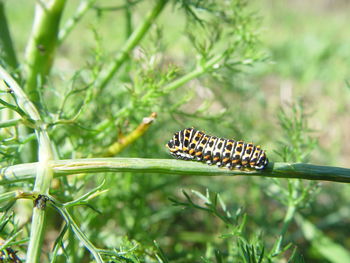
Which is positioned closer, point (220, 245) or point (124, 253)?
point (124, 253)

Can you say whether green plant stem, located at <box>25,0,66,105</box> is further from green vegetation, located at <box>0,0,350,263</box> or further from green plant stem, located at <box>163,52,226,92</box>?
green plant stem, located at <box>163,52,226,92</box>

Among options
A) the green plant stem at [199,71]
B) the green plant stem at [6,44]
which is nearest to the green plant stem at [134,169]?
the green plant stem at [199,71]

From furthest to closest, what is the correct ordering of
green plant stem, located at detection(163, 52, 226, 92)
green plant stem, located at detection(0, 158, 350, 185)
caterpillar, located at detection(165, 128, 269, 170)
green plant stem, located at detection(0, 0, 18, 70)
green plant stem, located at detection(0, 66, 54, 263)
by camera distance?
green plant stem, located at detection(0, 0, 18, 70) → green plant stem, located at detection(163, 52, 226, 92) → caterpillar, located at detection(165, 128, 269, 170) → green plant stem, located at detection(0, 158, 350, 185) → green plant stem, located at detection(0, 66, 54, 263)

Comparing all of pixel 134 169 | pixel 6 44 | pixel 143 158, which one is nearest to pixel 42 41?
pixel 6 44

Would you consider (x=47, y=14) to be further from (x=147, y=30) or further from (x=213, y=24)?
(x=213, y=24)

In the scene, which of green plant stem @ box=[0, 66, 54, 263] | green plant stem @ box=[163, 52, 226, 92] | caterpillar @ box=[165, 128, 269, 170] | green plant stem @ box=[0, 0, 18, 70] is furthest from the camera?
green plant stem @ box=[0, 0, 18, 70]

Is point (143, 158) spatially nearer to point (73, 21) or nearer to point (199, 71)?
point (199, 71)

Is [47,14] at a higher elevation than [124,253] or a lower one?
higher

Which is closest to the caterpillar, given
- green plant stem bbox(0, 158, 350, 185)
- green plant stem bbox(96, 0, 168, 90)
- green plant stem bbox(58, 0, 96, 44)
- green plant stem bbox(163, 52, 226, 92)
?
green plant stem bbox(0, 158, 350, 185)

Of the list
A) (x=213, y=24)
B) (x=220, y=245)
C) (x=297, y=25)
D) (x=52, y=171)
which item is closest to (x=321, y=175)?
(x=52, y=171)
